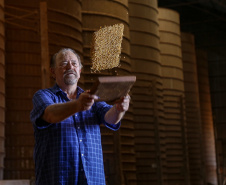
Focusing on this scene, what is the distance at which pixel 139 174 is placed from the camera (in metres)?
17.4

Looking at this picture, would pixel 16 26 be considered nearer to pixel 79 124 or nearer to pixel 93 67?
pixel 93 67

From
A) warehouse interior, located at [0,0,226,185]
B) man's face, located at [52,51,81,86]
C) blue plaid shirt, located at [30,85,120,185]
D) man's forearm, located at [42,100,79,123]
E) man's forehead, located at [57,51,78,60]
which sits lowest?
blue plaid shirt, located at [30,85,120,185]

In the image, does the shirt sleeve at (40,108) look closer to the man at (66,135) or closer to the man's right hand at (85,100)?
the man at (66,135)

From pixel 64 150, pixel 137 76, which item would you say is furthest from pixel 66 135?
pixel 137 76

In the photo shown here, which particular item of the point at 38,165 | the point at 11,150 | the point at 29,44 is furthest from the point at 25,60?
the point at 38,165

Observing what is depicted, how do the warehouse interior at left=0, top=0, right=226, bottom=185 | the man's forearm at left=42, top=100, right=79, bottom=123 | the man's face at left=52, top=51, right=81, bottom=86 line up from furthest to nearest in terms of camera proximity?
the warehouse interior at left=0, top=0, right=226, bottom=185 < the man's face at left=52, top=51, right=81, bottom=86 < the man's forearm at left=42, top=100, right=79, bottom=123

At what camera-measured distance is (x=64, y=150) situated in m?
3.35

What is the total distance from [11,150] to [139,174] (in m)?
6.91

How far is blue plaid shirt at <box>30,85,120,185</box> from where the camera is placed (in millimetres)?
3322

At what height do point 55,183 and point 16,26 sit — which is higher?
point 16,26

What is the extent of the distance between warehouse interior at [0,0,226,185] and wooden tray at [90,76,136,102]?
347 centimetres

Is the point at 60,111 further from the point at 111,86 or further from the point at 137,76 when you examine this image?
the point at 137,76

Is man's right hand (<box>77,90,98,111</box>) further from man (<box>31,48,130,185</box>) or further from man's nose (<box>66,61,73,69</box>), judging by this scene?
man's nose (<box>66,61,73,69</box>)

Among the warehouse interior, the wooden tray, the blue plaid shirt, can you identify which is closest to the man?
the blue plaid shirt
